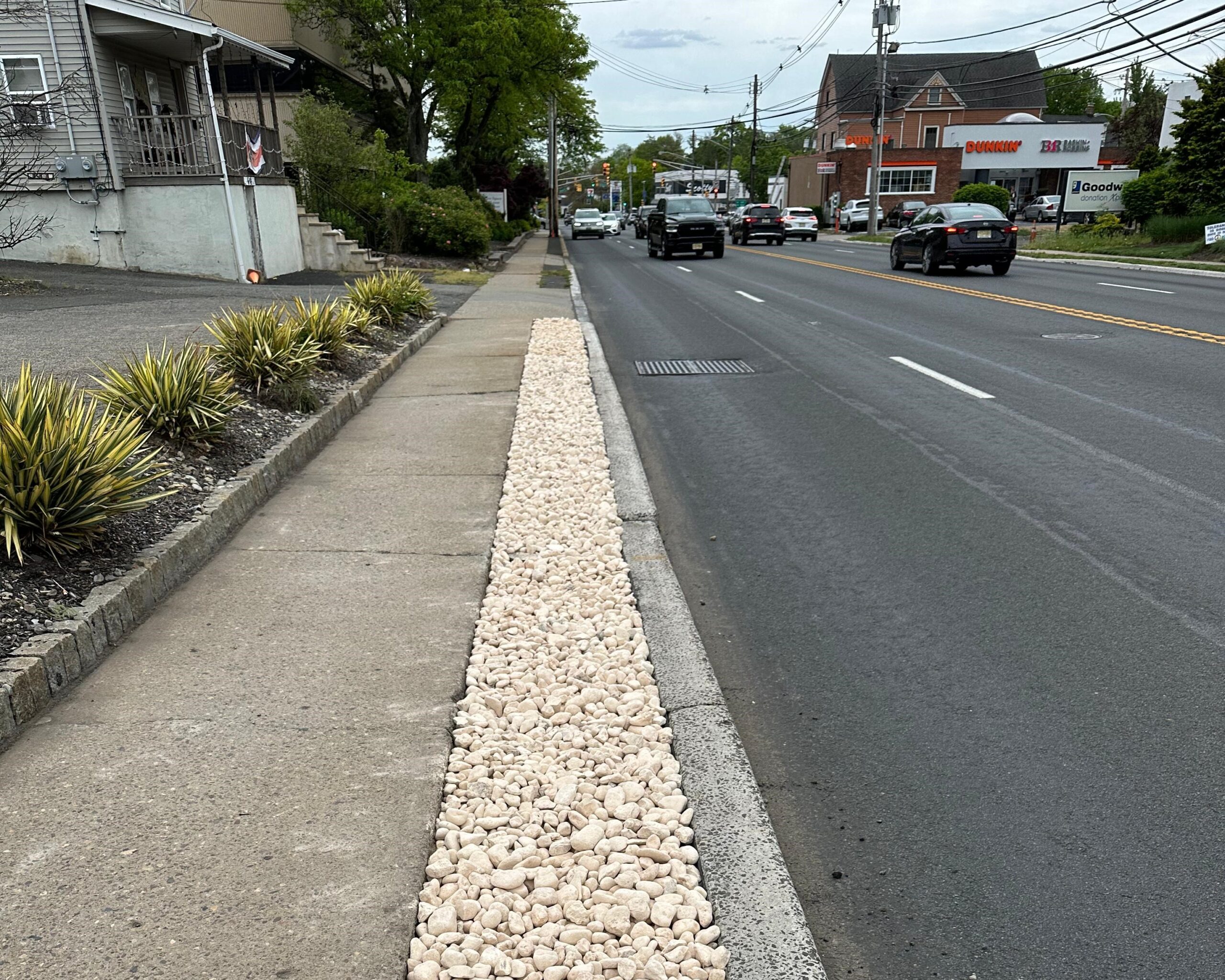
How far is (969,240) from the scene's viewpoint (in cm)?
2298

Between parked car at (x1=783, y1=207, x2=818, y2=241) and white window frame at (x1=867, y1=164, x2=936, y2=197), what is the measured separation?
16.1 m

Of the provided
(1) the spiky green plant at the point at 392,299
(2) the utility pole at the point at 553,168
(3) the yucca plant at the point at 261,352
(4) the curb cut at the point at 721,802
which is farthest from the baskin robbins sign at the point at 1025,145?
(4) the curb cut at the point at 721,802

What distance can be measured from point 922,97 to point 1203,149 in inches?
1885

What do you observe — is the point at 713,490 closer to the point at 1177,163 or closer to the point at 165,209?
the point at 165,209

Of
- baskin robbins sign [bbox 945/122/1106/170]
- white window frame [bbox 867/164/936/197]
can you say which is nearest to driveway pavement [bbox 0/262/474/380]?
white window frame [bbox 867/164/936/197]

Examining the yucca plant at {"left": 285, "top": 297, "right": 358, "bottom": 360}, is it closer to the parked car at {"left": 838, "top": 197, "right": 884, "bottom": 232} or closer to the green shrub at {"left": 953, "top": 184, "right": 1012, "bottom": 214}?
the green shrub at {"left": 953, "top": 184, "right": 1012, "bottom": 214}

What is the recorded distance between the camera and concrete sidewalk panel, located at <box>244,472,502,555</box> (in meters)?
5.51

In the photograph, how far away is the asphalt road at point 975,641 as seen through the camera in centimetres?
281

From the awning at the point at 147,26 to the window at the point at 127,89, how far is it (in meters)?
0.51

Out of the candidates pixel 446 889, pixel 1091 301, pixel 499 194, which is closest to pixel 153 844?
pixel 446 889

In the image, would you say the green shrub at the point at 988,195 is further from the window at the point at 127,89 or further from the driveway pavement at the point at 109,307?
the window at the point at 127,89

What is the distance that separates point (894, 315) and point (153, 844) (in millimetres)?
14337

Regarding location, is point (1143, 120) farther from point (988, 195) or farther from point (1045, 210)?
point (988, 195)

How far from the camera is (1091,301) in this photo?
16.8 meters
